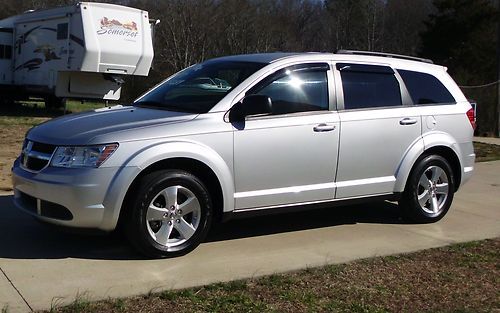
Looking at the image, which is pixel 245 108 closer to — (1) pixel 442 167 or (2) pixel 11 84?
(1) pixel 442 167

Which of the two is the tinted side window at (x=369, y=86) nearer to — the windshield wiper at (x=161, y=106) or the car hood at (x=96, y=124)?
the windshield wiper at (x=161, y=106)

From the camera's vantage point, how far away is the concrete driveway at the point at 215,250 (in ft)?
15.1

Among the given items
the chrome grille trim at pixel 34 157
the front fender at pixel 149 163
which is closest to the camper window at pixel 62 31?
the chrome grille trim at pixel 34 157

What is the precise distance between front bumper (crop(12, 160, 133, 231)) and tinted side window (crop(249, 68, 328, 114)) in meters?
1.61

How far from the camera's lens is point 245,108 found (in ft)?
18.1

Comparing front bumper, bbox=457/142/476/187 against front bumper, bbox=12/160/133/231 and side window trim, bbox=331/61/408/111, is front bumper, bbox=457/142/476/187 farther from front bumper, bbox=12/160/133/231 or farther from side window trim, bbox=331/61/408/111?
front bumper, bbox=12/160/133/231

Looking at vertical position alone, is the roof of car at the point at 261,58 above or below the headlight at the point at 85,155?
above

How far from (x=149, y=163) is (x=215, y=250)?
1069mm

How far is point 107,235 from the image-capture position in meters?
5.78

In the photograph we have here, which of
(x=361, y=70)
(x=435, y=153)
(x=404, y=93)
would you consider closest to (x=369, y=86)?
(x=361, y=70)

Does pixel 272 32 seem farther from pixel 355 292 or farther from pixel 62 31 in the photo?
pixel 355 292

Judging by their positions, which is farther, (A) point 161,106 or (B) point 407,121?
(B) point 407,121

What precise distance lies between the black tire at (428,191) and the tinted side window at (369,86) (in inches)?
29.9

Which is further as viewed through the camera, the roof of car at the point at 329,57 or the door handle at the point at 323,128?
the roof of car at the point at 329,57
